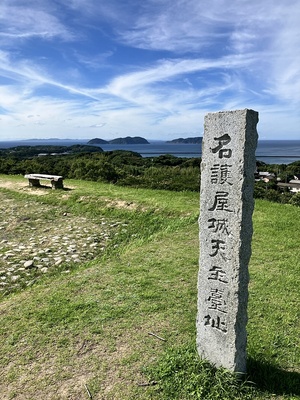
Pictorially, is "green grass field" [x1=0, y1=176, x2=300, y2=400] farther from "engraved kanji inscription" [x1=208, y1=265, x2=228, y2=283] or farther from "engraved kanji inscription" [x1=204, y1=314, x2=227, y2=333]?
"engraved kanji inscription" [x1=208, y1=265, x2=228, y2=283]

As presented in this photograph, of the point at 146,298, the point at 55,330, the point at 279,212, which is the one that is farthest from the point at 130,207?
the point at 55,330

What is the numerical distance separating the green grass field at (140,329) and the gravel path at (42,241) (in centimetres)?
35

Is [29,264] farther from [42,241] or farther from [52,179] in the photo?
[52,179]

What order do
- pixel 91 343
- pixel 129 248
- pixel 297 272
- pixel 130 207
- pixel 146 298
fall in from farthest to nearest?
1. pixel 130 207
2. pixel 129 248
3. pixel 297 272
4. pixel 146 298
5. pixel 91 343

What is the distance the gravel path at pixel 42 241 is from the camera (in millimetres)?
6473

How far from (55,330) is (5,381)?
917 millimetres

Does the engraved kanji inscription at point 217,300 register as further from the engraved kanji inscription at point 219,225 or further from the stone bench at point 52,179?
the stone bench at point 52,179

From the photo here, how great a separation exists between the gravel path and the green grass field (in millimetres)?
346

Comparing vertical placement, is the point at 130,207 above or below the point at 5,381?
above

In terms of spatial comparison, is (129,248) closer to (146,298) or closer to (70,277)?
(70,277)

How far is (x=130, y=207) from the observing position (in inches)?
426

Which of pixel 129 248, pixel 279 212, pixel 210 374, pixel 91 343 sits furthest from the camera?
pixel 279 212

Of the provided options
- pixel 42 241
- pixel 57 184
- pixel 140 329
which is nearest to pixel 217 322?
pixel 140 329

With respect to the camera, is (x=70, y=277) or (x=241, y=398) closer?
(x=241, y=398)
